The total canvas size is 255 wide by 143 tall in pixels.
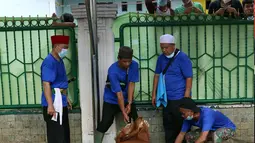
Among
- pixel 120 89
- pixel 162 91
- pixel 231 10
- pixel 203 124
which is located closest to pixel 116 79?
pixel 120 89

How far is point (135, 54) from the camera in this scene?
5.10 metres

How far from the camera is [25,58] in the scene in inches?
202

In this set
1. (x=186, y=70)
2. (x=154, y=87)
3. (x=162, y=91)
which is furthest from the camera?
(x=154, y=87)

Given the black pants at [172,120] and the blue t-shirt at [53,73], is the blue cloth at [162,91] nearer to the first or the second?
the black pants at [172,120]

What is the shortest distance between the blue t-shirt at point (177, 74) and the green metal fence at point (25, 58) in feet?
4.50

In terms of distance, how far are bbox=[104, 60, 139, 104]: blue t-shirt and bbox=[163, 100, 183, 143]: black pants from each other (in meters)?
0.56

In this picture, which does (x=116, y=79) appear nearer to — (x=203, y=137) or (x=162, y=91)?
(x=162, y=91)

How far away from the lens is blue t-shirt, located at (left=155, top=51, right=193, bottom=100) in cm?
448

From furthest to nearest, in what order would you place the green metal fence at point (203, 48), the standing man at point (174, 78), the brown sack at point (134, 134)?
the green metal fence at point (203, 48), the standing man at point (174, 78), the brown sack at point (134, 134)

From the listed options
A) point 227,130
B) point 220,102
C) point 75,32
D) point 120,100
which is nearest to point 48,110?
point 120,100

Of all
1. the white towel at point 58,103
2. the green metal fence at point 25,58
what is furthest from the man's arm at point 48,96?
the green metal fence at point 25,58

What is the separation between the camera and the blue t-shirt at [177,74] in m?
4.48

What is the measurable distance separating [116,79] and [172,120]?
938 mm

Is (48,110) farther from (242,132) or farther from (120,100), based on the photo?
(242,132)
